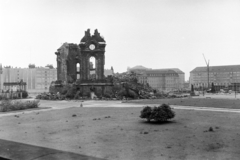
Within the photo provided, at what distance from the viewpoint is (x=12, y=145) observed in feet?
17.3

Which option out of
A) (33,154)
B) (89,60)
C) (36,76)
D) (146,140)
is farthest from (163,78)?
(33,154)

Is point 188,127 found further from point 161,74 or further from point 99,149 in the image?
point 161,74

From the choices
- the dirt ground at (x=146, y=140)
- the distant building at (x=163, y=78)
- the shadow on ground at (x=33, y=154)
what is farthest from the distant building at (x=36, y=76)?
the shadow on ground at (x=33, y=154)

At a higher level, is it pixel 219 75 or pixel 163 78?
pixel 219 75

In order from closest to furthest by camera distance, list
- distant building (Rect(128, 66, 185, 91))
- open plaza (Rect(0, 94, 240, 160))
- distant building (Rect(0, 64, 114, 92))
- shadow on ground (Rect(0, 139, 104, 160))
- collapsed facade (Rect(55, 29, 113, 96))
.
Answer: shadow on ground (Rect(0, 139, 104, 160)) < open plaza (Rect(0, 94, 240, 160)) < collapsed facade (Rect(55, 29, 113, 96)) < distant building (Rect(0, 64, 114, 92)) < distant building (Rect(128, 66, 185, 91))

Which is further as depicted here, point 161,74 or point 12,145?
point 161,74

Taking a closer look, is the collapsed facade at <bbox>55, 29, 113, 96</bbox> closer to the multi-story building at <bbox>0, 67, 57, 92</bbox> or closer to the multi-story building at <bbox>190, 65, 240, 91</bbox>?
the multi-story building at <bbox>0, 67, 57, 92</bbox>

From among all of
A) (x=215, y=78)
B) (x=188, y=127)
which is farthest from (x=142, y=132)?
(x=215, y=78)

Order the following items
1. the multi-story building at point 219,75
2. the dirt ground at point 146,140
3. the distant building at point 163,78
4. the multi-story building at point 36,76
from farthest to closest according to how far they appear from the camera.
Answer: the distant building at point 163,78 → the multi-story building at point 219,75 → the multi-story building at point 36,76 → the dirt ground at point 146,140

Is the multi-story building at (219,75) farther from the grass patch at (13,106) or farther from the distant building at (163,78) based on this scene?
the grass patch at (13,106)

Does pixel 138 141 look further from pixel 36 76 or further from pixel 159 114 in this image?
pixel 36 76

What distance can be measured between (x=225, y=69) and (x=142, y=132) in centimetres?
13529

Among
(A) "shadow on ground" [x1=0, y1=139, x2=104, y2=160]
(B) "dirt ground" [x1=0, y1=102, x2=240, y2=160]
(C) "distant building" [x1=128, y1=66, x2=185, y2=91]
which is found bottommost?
(B) "dirt ground" [x1=0, y1=102, x2=240, y2=160]

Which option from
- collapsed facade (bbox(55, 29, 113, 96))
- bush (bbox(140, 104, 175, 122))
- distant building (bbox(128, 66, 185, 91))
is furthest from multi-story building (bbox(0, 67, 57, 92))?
bush (bbox(140, 104, 175, 122))
